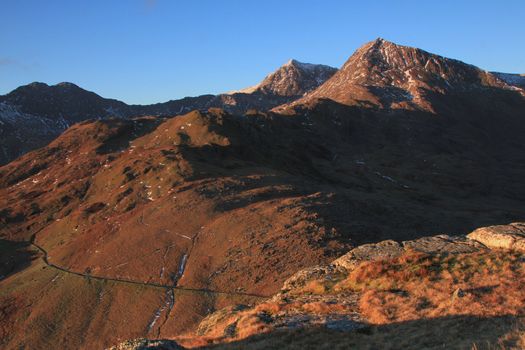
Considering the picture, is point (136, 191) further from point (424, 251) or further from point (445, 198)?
point (445, 198)

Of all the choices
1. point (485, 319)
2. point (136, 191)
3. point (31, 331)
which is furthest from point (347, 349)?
point (136, 191)

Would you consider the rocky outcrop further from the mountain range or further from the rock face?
the rock face

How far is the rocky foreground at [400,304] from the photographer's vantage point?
19.9 m

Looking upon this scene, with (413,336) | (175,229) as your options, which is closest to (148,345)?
(413,336)

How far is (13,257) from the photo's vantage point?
112125mm

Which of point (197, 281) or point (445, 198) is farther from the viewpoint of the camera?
point (445, 198)

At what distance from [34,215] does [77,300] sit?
2488 inches

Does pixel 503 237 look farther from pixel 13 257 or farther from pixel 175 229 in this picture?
pixel 13 257

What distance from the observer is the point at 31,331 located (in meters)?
78.8

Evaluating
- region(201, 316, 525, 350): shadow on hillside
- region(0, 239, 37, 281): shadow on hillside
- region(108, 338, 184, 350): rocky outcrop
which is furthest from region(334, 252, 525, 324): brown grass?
region(0, 239, 37, 281): shadow on hillside

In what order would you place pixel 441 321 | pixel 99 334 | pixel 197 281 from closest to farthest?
pixel 441 321, pixel 99 334, pixel 197 281

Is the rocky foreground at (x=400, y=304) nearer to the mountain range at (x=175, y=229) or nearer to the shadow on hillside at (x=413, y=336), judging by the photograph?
the shadow on hillside at (x=413, y=336)

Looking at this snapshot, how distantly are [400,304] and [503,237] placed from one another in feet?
38.3

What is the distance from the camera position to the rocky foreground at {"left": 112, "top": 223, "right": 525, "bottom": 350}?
19938 mm
